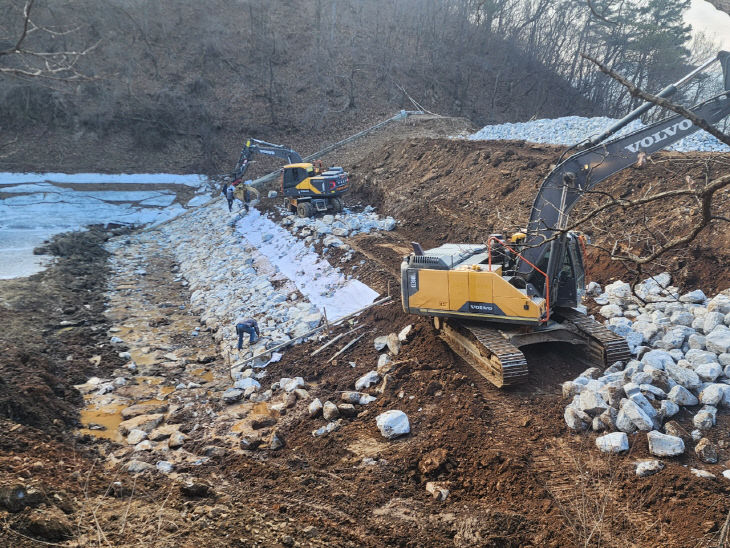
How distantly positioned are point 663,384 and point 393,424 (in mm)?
3554

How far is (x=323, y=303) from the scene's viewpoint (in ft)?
39.7

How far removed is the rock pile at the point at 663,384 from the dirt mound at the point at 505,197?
1.45m

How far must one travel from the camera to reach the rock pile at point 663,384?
20.0 ft

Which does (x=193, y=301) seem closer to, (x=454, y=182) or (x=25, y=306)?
(x=25, y=306)

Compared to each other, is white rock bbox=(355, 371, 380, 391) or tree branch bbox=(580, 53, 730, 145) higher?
tree branch bbox=(580, 53, 730, 145)

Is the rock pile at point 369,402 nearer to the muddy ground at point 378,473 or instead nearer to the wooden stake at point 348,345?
the muddy ground at point 378,473

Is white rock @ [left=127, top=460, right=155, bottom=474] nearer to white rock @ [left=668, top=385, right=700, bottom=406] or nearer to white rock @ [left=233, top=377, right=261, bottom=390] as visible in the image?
white rock @ [left=233, top=377, right=261, bottom=390]

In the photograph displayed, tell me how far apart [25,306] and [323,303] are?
7.19m

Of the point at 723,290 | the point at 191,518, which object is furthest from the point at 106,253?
the point at 723,290

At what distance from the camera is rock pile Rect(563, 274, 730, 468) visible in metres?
6.11

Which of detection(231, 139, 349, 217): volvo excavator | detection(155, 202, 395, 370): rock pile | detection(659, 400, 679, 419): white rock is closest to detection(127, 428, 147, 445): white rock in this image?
detection(155, 202, 395, 370): rock pile

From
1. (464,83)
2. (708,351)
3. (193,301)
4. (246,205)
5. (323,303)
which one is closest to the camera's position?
(708,351)

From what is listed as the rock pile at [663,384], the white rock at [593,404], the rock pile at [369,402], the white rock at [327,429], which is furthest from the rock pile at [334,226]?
the white rock at [593,404]

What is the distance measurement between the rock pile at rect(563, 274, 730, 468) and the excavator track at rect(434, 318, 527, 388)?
747mm
